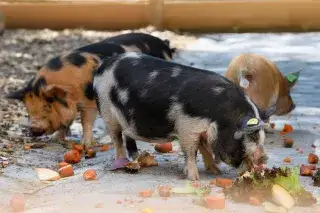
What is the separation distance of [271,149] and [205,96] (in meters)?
1.60

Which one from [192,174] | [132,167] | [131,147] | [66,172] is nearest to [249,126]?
[192,174]

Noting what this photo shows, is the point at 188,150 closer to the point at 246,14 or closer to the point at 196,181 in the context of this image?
the point at 196,181

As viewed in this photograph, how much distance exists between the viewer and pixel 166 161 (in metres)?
6.29

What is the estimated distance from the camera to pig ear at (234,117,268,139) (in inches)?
200

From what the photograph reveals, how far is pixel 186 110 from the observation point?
17.8ft

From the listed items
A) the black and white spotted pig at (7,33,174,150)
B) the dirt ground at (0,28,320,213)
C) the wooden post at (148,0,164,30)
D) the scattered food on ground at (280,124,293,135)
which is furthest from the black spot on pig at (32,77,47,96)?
the wooden post at (148,0,164,30)

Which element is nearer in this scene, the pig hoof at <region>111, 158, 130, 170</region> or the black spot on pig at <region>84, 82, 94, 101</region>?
the pig hoof at <region>111, 158, 130, 170</region>

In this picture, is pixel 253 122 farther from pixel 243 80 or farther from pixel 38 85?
pixel 38 85

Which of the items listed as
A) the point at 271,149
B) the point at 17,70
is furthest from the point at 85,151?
the point at 17,70

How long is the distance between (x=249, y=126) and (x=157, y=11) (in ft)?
30.7

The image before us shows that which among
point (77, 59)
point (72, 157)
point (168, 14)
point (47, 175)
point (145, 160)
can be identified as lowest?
point (168, 14)

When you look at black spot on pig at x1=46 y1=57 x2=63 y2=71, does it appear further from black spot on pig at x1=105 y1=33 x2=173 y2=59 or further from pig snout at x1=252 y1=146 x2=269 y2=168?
pig snout at x1=252 y1=146 x2=269 y2=168

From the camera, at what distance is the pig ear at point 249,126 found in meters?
5.08

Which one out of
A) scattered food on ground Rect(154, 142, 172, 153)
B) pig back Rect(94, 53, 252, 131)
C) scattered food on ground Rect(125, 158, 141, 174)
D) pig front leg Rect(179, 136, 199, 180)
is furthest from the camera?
scattered food on ground Rect(154, 142, 172, 153)
